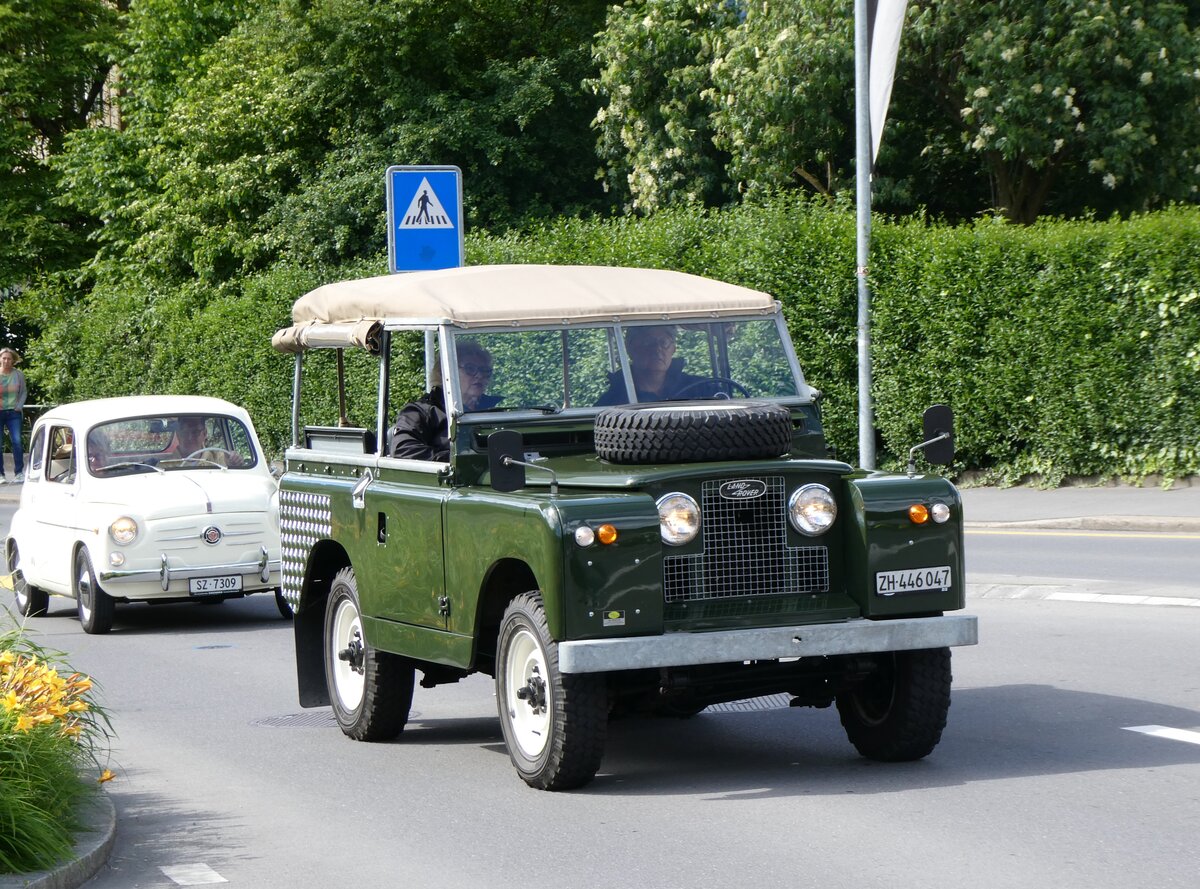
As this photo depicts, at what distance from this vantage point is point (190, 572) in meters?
13.8

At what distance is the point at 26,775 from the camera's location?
629 cm

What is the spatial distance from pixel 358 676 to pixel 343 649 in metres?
0.16

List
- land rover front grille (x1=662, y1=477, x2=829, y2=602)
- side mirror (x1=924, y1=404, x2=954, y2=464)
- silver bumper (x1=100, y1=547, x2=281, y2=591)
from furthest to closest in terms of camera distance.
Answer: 1. silver bumper (x1=100, y1=547, x2=281, y2=591)
2. side mirror (x1=924, y1=404, x2=954, y2=464)
3. land rover front grille (x1=662, y1=477, x2=829, y2=602)

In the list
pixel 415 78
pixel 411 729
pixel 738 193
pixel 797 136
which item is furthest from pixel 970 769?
pixel 415 78

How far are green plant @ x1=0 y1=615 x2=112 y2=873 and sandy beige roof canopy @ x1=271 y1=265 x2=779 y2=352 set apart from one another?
239 centimetres

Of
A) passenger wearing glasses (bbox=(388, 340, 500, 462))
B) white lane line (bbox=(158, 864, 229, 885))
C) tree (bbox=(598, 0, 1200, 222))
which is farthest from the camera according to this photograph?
tree (bbox=(598, 0, 1200, 222))

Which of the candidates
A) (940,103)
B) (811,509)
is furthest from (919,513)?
(940,103)

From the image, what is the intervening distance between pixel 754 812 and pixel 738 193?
81.2 feet

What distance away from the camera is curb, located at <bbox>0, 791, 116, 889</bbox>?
5797 mm

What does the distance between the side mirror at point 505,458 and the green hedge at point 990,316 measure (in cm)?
1348

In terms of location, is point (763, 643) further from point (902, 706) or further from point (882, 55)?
point (882, 55)

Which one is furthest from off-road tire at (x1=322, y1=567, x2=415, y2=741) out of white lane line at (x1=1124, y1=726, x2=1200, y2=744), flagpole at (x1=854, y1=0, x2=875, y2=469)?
flagpole at (x1=854, y1=0, x2=875, y2=469)

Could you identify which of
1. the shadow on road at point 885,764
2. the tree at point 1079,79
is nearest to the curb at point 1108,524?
the shadow on road at point 885,764

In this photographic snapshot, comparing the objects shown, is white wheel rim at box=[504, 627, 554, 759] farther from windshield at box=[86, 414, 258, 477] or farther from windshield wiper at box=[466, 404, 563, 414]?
windshield at box=[86, 414, 258, 477]
